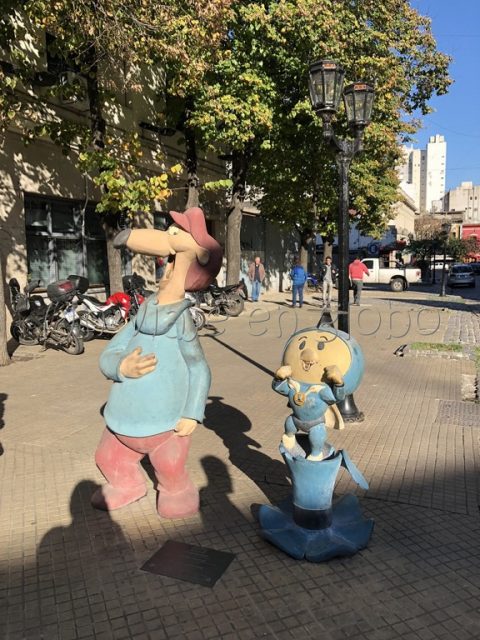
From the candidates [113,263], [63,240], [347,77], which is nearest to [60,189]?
[63,240]

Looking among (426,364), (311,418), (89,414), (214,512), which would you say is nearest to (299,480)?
(311,418)

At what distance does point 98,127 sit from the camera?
11.1m

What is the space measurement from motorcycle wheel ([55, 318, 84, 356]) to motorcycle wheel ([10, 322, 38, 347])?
0.76m

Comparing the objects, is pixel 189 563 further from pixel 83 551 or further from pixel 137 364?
pixel 137 364

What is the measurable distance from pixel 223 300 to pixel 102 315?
223 inches

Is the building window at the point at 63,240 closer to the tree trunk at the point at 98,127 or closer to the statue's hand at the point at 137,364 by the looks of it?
the tree trunk at the point at 98,127

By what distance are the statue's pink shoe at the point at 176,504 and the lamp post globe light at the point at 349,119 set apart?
8.85 ft

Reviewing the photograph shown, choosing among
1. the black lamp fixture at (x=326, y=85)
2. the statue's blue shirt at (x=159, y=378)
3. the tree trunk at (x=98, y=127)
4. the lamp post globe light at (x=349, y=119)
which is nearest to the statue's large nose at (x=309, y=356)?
the statue's blue shirt at (x=159, y=378)

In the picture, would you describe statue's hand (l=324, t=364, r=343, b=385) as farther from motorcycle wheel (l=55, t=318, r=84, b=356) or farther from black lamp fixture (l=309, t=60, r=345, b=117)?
motorcycle wheel (l=55, t=318, r=84, b=356)

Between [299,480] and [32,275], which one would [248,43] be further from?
[299,480]

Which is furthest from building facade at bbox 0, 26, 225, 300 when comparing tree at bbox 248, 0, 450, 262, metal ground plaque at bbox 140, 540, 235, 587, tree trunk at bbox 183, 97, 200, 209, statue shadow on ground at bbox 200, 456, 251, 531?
metal ground plaque at bbox 140, 540, 235, 587

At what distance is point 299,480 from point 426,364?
652cm

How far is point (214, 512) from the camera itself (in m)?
3.85

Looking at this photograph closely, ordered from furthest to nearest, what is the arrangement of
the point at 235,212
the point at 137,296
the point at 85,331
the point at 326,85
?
the point at 235,212 < the point at 137,296 < the point at 85,331 < the point at 326,85
